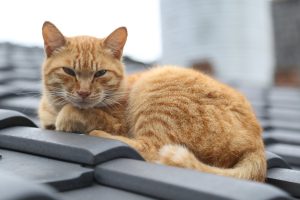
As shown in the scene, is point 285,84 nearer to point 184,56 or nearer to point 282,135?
point 184,56

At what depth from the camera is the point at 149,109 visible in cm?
176

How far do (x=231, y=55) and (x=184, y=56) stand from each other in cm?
73

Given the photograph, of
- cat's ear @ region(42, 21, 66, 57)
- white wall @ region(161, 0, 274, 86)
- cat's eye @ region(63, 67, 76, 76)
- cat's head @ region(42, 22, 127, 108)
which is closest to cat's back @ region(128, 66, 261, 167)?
cat's head @ region(42, 22, 127, 108)

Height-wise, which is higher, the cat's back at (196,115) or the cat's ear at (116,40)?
the cat's ear at (116,40)

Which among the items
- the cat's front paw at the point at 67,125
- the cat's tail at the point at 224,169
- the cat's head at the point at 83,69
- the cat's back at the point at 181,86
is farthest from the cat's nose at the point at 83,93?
the cat's tail at the point at 224,169

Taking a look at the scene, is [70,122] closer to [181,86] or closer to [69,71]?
[69,71]

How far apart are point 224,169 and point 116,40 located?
83 cm

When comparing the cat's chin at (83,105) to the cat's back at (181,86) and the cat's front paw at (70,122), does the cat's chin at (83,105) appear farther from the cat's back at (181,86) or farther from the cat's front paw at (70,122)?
the cat's back at (181,86)

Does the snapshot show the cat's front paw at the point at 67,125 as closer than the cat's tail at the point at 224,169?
No

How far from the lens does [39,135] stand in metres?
1.48

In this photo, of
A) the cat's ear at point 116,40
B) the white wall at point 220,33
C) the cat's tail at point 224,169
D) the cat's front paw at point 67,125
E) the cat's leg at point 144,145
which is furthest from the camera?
the white wall at point 220,33

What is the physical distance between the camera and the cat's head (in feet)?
5.98

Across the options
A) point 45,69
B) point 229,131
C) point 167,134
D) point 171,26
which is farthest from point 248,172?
point 171,26

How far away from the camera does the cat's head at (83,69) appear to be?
1.82 metres
